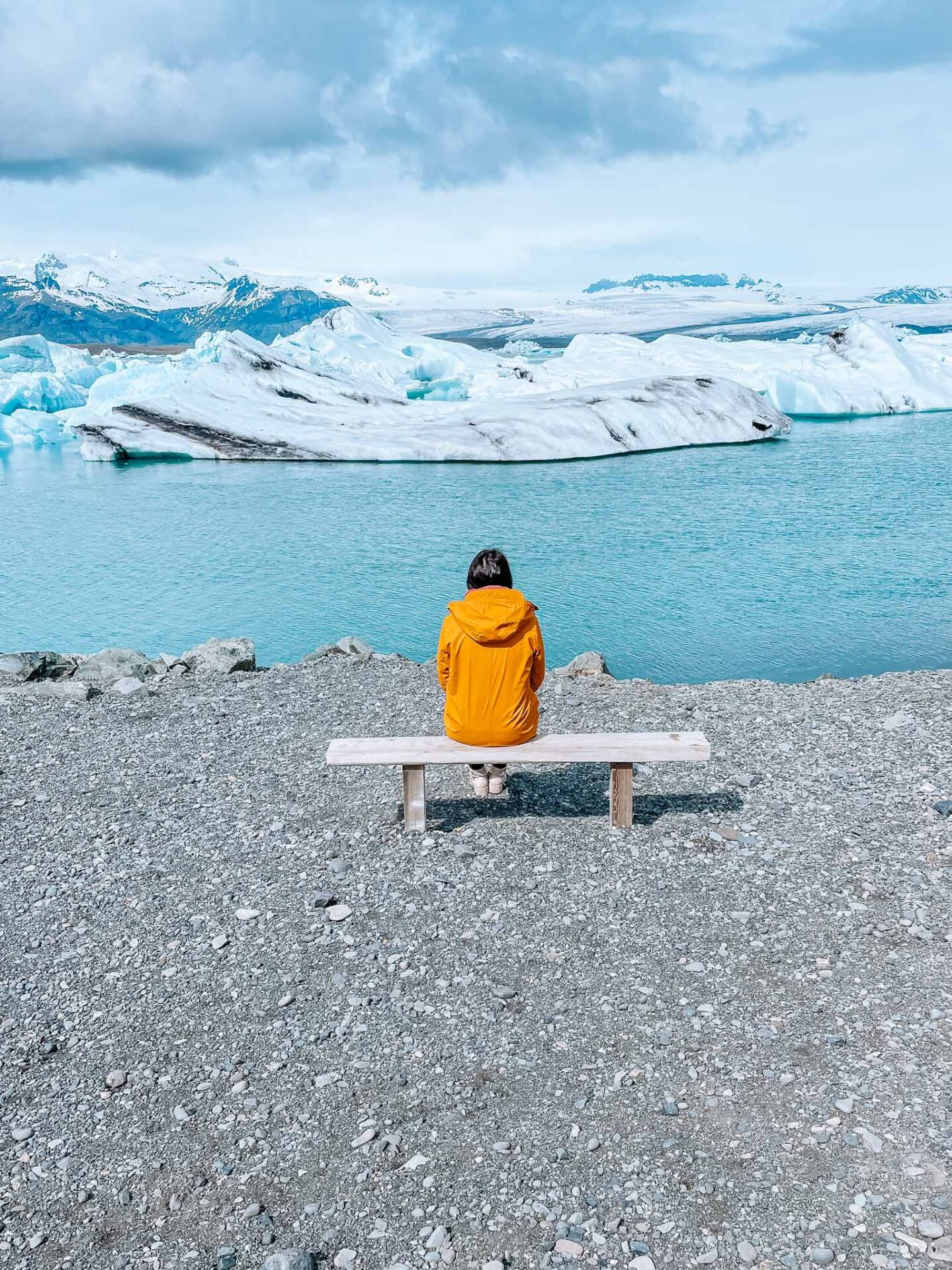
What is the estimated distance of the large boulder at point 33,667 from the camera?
758 centimetres

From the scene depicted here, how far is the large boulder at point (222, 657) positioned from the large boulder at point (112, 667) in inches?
12.6

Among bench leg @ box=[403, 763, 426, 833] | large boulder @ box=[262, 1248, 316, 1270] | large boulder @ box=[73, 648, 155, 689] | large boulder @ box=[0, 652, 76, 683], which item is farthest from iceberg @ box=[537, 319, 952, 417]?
large boulder @ box=[262, 1248, 316, 1270]

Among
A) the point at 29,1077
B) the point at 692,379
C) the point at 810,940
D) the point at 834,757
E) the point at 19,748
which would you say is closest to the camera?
the point at 29,1077

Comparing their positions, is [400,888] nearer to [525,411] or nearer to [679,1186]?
[679,1186]

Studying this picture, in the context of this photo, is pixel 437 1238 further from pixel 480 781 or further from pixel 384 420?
pixel 384 420

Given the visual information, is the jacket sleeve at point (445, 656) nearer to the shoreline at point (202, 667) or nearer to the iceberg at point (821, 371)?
the shoreline at point (202, 667)

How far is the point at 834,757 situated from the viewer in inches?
204

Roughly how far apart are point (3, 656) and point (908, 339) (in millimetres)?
38307

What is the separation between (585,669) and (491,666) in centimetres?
332

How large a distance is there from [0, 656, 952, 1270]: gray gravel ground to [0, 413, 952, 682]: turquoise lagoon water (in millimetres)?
4617

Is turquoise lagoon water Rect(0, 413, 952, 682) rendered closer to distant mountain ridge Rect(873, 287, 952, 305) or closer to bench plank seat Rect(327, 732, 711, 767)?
bench plank seat Rect(327, 732, 711, 767)

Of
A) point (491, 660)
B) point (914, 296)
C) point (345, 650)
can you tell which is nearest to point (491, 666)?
point (491, 660)

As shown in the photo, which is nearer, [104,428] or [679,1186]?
[679,1186]

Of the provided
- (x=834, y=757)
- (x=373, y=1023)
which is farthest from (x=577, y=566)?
(x=373, y=1023)
